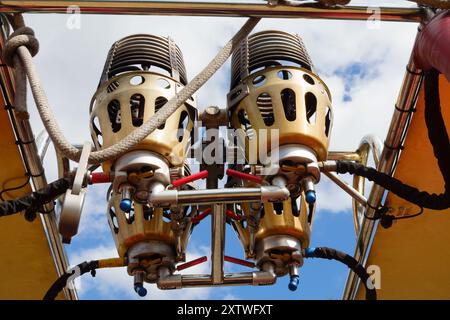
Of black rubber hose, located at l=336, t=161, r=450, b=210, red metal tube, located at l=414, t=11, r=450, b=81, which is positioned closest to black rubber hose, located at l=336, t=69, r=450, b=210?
black rubber hose, located at l=336, t=161, r=450, b=210

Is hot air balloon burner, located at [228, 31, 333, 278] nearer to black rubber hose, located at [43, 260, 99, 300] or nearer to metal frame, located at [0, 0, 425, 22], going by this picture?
metal frame, located at [0, 0, 425, 22]

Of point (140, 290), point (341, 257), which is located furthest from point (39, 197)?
point (341, 257)

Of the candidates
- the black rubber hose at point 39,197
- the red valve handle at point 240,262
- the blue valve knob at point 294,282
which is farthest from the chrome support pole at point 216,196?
the red valve handle at point 240,262

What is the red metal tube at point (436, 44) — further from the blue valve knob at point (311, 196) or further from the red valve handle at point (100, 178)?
the red valve handle at point (100, 178)

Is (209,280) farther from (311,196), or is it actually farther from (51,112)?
(51,112)

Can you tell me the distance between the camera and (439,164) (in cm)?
279

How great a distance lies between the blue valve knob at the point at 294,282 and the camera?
291cm

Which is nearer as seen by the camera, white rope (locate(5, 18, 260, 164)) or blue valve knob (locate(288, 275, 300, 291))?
white rope (locate(5, 18, 260, 164))

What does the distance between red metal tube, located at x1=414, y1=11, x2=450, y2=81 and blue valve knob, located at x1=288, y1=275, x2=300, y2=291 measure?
0.98m

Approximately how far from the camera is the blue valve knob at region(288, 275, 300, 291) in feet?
9.56

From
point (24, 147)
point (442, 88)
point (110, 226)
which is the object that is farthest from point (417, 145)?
point (24, 147)

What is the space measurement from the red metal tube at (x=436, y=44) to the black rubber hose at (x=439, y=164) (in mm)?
108

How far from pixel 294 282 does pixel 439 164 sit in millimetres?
727

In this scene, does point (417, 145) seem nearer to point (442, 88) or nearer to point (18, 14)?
point (442, 88)
